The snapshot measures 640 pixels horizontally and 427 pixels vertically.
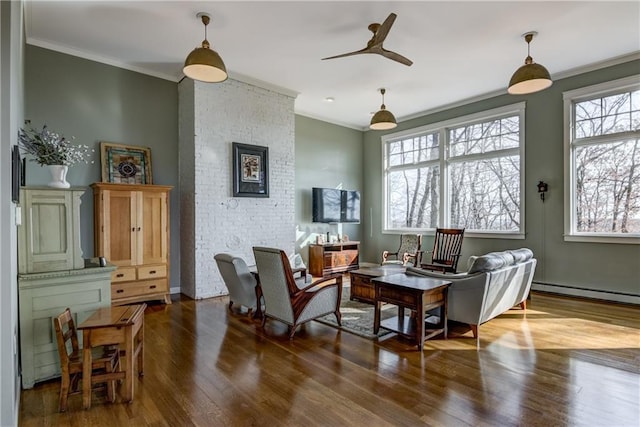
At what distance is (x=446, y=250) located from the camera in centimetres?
625

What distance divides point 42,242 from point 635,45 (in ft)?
22.6

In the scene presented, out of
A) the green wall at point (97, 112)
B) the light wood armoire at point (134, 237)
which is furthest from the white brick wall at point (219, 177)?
the light wood armoire at point (134, 237)

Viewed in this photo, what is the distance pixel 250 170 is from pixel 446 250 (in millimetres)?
3805

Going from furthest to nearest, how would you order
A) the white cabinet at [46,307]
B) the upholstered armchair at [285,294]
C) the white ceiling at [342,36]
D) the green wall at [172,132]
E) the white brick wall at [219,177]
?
the white brick wall at [219,177], the green wall at [172,132], the white ceiling at [342,36], the upholstered armchair at [285,294], the white cabinet at [46,307]

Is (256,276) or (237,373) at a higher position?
(256,276)

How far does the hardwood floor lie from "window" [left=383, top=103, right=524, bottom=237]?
270 cm

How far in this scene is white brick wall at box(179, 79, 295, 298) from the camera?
16.6ft

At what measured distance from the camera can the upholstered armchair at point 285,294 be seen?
3361mm

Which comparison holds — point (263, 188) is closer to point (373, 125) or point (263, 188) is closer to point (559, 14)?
point (373, 125)

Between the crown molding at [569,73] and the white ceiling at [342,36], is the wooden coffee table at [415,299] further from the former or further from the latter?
the crown molding at [569,73]

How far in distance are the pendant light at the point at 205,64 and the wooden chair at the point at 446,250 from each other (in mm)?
4554

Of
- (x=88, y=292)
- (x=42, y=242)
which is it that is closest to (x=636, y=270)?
(x=88, y=292)

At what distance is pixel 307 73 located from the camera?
5.22m

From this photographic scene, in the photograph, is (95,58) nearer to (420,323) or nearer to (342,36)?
(342,36)
